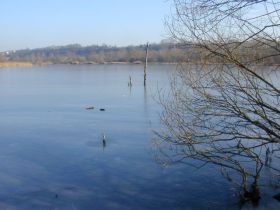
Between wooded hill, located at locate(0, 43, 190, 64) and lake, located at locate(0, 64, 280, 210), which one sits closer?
lake, located at locate(0, 64, 280, 210)

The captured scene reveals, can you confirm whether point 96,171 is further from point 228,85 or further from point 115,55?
point 115,55

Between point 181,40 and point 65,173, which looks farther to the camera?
point 65,173

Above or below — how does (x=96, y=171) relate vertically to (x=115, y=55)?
above

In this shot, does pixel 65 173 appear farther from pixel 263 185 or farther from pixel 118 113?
pixel 118 113

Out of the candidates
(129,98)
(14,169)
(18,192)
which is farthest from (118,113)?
(18,192)

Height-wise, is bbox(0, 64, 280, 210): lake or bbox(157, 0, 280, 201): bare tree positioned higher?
bbox(157, 0, 280, 201): bare tree

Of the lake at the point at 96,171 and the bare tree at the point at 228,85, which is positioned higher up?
the bare tree at the point at 228,85

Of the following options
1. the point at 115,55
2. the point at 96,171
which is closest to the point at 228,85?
the point at 96,171

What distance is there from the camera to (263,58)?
646 centimetres

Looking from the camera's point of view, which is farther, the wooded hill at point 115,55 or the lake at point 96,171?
the wooded hill at point 115,55

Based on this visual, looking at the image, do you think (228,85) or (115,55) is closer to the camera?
(228,85)

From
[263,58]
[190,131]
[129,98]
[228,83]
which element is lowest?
[129,98]

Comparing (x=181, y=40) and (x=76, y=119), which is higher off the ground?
(x=181, y=40)

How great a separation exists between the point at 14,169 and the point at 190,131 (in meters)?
5.10
